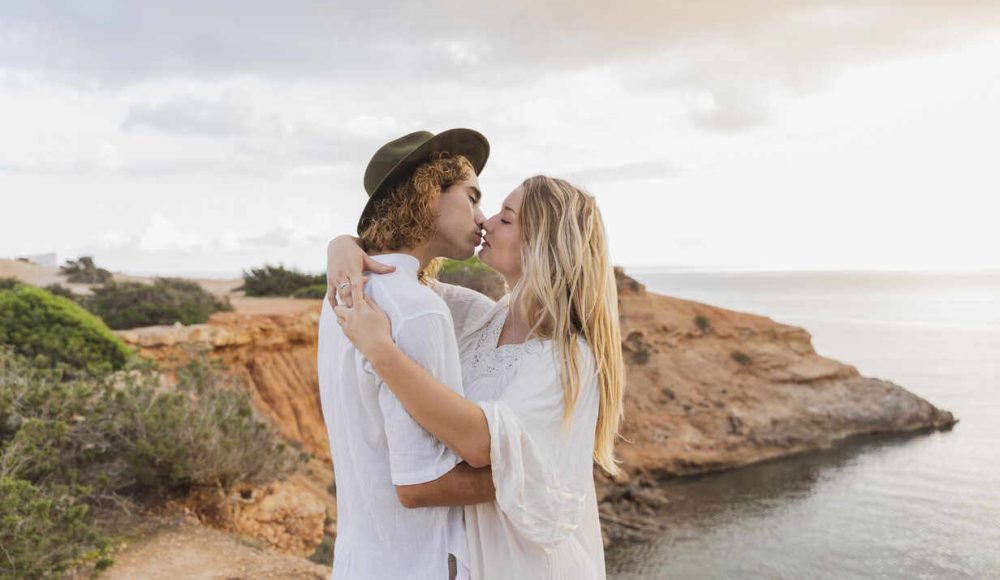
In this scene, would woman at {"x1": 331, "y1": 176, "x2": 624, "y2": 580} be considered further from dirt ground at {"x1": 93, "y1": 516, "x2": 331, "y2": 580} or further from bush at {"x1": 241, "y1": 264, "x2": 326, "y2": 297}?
bush at {"x1": 241, "y1": 264, "x2": 326, "y2": 297}


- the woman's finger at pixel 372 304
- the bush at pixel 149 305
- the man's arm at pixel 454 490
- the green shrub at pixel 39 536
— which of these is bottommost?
the green shrub at pixel 39 536

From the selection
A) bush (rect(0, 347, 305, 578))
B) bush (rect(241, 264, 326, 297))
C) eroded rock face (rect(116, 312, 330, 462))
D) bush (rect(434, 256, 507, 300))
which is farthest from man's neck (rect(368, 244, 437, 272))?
bush (rect(241, 264, 326, 297))

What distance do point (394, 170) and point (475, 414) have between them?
68 cm

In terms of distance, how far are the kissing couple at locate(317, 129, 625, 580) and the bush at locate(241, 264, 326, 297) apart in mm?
20894

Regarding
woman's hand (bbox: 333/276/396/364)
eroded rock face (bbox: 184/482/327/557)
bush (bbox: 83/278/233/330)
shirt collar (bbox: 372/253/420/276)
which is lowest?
eroded rock face (bbox: 184/482/327/557)

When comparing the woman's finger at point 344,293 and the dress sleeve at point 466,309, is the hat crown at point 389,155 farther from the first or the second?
Answer: the dress sleeve at point 466,309

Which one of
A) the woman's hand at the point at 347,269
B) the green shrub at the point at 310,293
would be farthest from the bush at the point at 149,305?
the woman's hand at the point at 347,269

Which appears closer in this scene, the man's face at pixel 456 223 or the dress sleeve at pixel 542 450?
the dress sleeve at pixel 542 450

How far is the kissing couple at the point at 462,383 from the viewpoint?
1708 mm

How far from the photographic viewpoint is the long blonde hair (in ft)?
6.23

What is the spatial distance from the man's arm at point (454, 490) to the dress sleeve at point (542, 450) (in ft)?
0.11

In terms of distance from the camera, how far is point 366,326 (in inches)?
68.2

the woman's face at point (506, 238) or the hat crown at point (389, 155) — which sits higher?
the hat crown at point (389, 155)

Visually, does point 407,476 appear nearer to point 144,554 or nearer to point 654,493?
point 144,554
